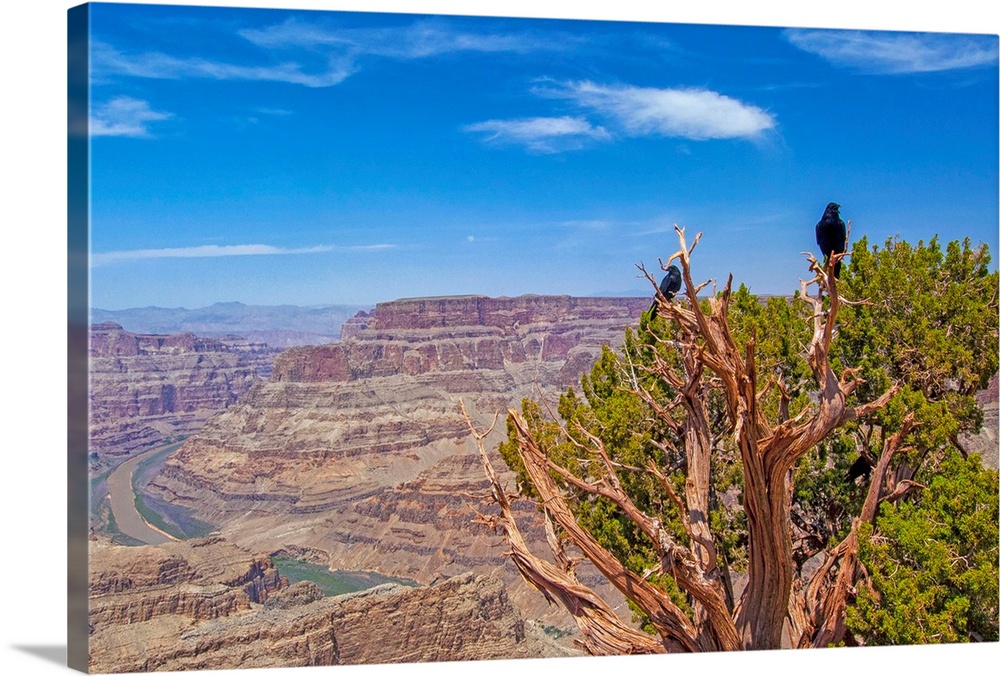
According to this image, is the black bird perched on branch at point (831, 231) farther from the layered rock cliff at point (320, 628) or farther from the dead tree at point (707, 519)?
the layered rock cliff at point (320, 628)

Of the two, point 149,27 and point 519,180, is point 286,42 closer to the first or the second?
point 149,27

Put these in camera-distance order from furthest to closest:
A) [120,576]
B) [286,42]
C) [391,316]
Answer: [391,316] → [120,576] → [286,42]

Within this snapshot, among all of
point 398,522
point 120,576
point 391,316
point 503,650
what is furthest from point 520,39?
point 391,316

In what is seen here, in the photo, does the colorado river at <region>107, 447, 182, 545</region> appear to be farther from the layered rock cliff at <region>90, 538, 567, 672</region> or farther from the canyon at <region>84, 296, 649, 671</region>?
the layered rock cliff at <region>90, 538, 567, 672</region>

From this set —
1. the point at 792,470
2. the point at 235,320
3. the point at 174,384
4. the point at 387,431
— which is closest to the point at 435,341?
the point at 387,431

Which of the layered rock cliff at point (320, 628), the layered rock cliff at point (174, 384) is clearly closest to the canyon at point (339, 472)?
the layered rock cliff at point (320, 628)

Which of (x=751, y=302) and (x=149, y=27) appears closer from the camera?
(x=149, y=27)

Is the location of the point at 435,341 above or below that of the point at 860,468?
below

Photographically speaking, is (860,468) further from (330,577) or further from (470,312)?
(470,312)
